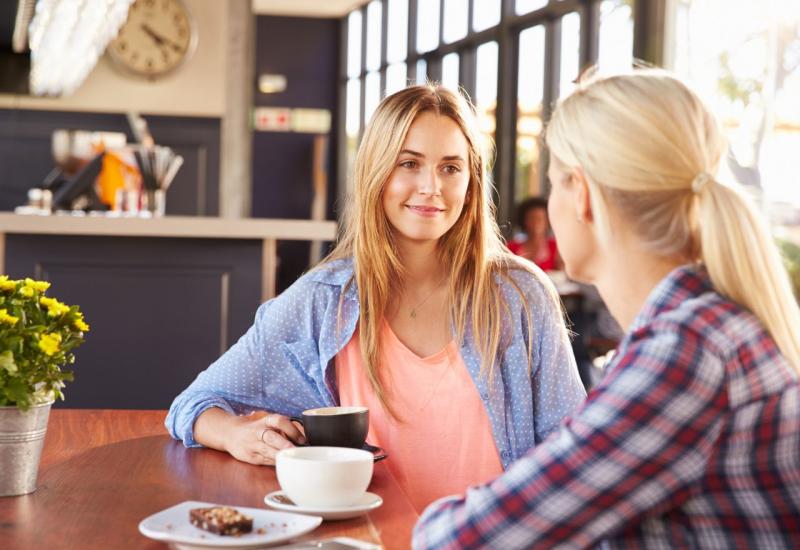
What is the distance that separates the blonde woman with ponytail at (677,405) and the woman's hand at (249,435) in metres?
0.54

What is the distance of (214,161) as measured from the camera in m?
7.31

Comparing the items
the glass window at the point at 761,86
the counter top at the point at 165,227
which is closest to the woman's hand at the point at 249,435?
the counter top at the point at 165,227

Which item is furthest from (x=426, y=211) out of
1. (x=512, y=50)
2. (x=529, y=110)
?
(x=512, y=50)

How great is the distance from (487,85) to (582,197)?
Result: 25.6ft

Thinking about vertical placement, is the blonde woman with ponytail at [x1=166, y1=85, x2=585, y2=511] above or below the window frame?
below

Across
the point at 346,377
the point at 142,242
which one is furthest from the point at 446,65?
the point at 346,377

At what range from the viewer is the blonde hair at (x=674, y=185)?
103 cm

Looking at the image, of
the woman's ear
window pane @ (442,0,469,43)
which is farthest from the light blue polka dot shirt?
window pane @ (442,0,469,43)

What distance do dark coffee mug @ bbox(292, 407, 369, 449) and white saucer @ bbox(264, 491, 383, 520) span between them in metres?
0.15

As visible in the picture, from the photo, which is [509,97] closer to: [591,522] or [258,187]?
[258,187]

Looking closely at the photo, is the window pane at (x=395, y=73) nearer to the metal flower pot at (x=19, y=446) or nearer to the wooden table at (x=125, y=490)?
the wooden table at (x=125, y=490)

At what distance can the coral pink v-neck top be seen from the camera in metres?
1.87

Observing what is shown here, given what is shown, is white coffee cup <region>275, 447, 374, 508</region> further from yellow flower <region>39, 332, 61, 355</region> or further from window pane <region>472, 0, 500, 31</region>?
window pane <region>472, 0, 500, 31</region>

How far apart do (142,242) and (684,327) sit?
2922mm
